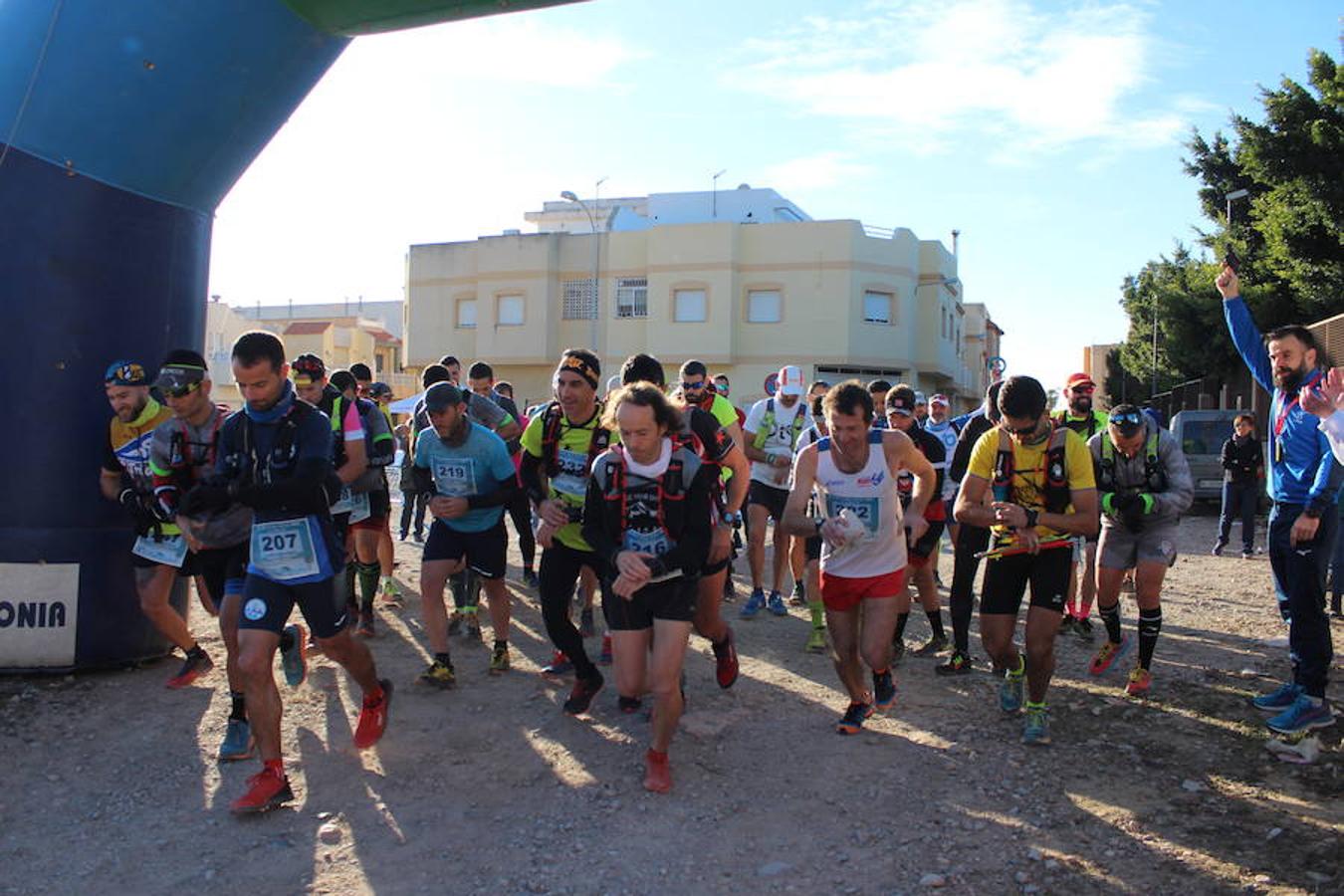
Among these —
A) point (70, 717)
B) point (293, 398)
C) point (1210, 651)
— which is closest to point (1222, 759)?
point (1210, 651)

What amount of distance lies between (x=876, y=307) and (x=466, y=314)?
52.9 ft

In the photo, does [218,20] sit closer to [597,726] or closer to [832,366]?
[597,726]

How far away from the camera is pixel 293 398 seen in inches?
182

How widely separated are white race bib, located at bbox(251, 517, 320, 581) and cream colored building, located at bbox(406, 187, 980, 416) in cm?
3172

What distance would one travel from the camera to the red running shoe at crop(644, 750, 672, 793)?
456 centimetres

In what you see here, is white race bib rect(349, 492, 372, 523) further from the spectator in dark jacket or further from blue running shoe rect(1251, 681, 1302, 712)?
the spectator in dark jacket

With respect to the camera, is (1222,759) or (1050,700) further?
(1050,700)

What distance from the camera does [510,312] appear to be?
3962cm

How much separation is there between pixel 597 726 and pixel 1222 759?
10.3 feet

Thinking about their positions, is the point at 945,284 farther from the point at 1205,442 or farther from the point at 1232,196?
the point at 1232,196

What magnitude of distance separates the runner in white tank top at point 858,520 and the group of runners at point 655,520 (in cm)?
1

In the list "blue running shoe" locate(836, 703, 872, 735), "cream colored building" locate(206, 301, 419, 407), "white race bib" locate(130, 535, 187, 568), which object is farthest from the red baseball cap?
"cream colored building" locate(206, 301, 419, 407)

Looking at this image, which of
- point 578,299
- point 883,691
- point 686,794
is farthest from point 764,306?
point 686,794

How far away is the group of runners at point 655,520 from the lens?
4.51 metres
